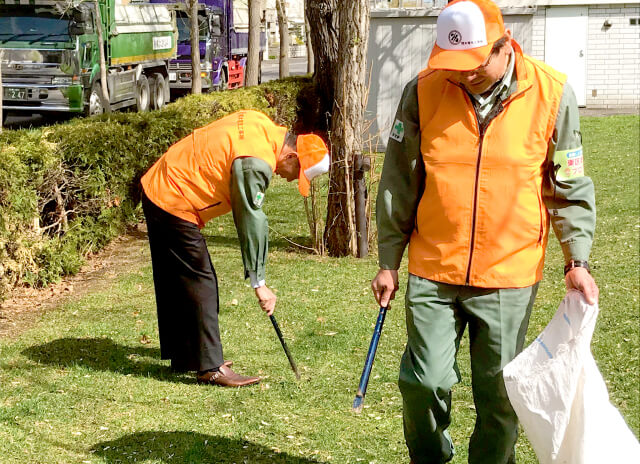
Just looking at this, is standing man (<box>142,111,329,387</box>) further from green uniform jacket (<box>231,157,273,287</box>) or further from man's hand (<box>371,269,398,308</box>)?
man's hand (<box>371,269,398,308</box>)

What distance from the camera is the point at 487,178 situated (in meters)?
3.44

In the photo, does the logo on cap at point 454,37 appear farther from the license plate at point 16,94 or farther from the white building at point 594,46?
the white building at point 594,46

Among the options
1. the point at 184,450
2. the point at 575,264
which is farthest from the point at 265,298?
the point at 575,264

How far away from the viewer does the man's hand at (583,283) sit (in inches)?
132

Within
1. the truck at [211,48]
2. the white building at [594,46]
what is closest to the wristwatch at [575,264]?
the truck at [211,48]

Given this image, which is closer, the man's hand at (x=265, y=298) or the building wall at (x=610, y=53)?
the man's hand at (x=265, y=298)

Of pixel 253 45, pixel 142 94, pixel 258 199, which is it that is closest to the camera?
pixel 258 199

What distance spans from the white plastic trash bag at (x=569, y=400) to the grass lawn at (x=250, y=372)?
127 centimetres

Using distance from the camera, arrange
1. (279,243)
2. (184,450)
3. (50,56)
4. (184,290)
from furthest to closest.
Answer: (50,56)
(279,243)
(184,290)
(184,450)

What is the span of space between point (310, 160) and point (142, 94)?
18.1 m

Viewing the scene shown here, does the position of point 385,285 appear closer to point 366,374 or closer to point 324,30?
point 366,374

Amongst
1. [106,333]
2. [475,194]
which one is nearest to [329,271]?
[106,333]

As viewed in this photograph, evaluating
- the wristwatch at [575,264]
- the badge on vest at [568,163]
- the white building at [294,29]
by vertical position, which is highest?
the white building at [294,29]

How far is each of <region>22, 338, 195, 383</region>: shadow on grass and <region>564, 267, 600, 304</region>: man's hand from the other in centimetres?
293
